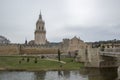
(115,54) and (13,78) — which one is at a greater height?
(115,54)

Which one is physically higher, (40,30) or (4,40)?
(40,30)

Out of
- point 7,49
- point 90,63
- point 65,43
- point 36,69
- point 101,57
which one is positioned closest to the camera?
point 36,69

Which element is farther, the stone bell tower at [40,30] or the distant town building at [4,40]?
the distant town building at [4,40]

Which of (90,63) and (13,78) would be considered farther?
(90,63)

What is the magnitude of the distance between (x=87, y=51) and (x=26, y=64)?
18375mm

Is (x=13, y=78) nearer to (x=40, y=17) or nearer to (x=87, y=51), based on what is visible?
(x=87, y=51)

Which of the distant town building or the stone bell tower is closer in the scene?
the stone bell tower

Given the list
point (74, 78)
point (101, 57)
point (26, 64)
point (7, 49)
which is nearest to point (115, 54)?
point (74, 78)

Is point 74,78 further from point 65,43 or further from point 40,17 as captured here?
point 40,17

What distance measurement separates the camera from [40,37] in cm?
15138

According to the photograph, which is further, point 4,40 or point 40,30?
point 4,40

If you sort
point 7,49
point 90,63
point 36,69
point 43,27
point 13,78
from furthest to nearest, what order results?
1. point 43,27
2. point 7,49
3. point 90,63
4. point 36,69
5. point 13,78

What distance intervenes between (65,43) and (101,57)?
214ft

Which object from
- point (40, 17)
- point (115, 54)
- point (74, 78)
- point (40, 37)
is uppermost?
point (40, 17)
